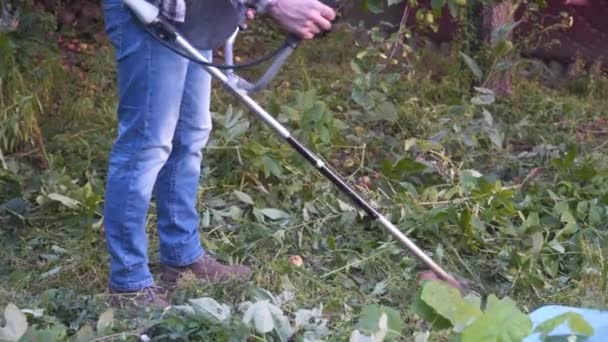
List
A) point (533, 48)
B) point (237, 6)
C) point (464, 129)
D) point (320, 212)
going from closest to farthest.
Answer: point (237, 6), point (320, 212), point (464, 129), point (533, 48)

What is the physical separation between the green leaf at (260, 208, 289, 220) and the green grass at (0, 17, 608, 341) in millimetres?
27

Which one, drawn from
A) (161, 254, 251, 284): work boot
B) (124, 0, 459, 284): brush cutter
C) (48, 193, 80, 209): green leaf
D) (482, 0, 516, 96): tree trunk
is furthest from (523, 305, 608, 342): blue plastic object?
(482, 0, 516, 96): tree trunk

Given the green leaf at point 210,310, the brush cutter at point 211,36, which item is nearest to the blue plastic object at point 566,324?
the green leaf at point 210,310

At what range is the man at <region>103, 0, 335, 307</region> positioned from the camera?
3141 mm

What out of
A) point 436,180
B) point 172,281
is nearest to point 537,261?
point 436,180

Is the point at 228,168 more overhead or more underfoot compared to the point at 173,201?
more underfoot

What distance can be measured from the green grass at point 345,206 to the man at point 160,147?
0.56 feet

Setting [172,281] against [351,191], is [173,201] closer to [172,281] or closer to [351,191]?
[172,281]

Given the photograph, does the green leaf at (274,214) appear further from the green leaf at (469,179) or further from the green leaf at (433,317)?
the green leaf at (433,317)

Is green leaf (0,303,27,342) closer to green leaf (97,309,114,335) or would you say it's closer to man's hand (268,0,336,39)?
green leaf (97,309,114,335)

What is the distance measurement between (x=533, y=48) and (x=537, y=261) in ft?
10.4

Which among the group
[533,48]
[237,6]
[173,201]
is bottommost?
[533,48]

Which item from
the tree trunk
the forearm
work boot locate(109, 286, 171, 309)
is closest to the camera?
the forearm

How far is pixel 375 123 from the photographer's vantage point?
17.6ft
